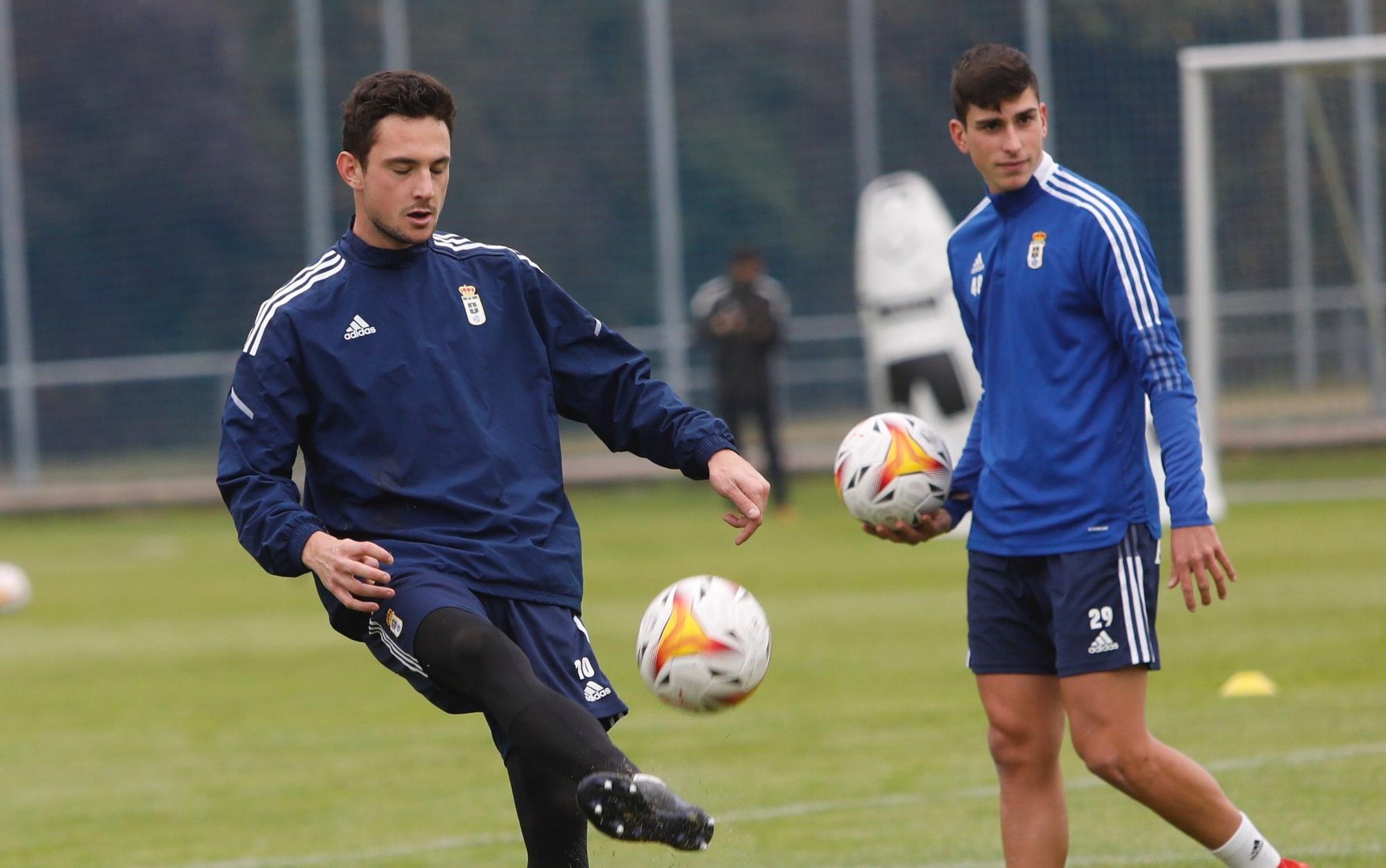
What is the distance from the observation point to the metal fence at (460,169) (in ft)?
82.3

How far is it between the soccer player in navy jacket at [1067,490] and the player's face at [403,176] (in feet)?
4.50

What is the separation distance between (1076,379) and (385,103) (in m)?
1.84

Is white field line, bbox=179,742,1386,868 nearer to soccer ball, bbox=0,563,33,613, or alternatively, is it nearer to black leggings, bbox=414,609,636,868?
black leggings, bbox=414,609,636,868

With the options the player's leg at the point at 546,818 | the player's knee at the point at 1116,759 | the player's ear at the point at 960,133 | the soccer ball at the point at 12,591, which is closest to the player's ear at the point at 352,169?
the player's leg at the point at 546,818

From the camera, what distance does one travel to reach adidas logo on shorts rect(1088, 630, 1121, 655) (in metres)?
5.12

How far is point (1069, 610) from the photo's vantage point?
5160 mm

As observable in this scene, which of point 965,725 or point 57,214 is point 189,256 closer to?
point 57,214

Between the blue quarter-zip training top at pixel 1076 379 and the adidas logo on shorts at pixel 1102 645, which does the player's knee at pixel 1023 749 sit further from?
the blue quarter-zip training top at pixel 1076 379

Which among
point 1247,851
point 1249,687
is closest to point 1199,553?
point 1247,851

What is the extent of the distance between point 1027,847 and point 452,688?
157cm

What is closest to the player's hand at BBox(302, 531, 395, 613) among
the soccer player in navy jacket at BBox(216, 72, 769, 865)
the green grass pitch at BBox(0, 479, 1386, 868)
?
the soccer player in navy jacket at BBox(216, 72, 769, 865)

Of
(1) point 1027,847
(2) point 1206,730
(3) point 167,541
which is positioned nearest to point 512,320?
(1) point 1027,847

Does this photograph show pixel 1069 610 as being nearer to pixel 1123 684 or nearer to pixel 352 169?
pixel 1123 684

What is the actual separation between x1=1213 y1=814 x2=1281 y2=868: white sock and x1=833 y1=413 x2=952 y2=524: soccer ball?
3.97ft
